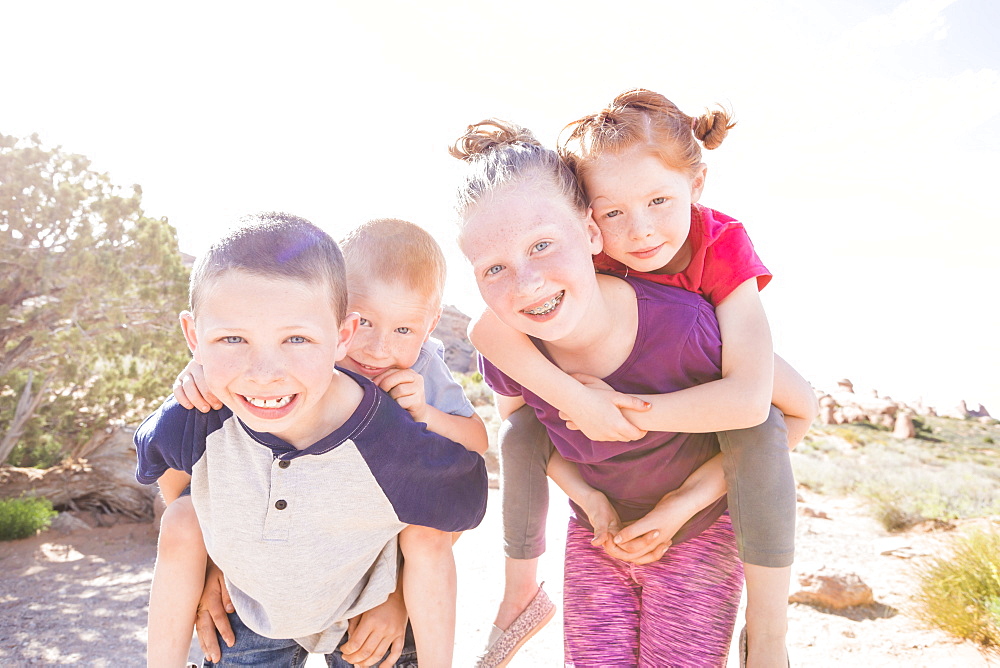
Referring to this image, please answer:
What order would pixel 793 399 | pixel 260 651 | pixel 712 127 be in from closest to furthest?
pixel 260 651, pixel 793 399, pixel 712 127

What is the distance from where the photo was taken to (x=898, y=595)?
560 centimetres

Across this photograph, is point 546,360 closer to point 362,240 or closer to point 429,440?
point 429,440

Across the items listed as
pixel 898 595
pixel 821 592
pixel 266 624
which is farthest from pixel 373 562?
pixel 898 595

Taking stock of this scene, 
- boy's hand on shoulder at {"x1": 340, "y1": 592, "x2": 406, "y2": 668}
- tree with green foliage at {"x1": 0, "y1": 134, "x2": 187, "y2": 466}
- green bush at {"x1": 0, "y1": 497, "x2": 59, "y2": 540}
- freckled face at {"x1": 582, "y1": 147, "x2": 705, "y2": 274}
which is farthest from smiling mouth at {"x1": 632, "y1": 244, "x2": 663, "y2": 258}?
green bush at {"x1": 0, "y1": 497, "x2": 59, "y2": 540}

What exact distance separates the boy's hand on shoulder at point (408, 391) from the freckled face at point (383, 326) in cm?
14

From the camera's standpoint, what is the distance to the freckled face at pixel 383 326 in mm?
2064

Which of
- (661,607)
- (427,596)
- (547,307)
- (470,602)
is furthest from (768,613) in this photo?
(470,602)

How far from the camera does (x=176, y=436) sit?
1.81 m

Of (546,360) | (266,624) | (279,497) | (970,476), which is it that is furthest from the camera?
(970,476)

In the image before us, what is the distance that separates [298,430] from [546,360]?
0.80 m

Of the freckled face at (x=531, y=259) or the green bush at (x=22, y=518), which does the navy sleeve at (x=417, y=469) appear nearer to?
the freckled face at (x=531, y=259)

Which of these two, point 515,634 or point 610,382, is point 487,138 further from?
point 515,634

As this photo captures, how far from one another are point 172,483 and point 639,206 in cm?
172

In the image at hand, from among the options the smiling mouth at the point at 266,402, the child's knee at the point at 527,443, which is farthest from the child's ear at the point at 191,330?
the child's knee at the point at 527,443
